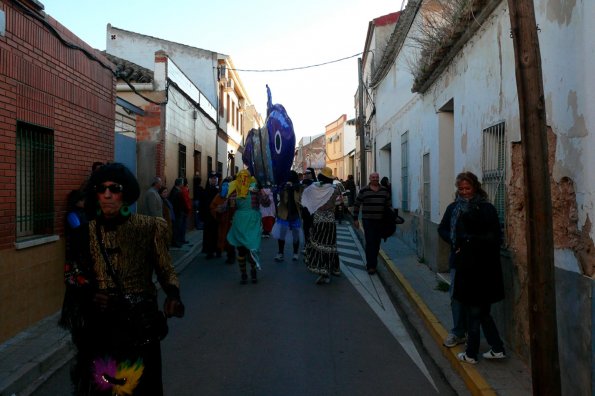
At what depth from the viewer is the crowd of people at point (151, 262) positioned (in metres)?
2.88

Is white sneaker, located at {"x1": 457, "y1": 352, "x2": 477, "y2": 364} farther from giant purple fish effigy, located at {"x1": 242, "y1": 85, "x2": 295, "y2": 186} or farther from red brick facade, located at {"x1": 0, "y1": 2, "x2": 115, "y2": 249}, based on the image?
giant purple fish effigy, located at {"x1": 242, "y1": 85, "x2": 295, "y2": 186}

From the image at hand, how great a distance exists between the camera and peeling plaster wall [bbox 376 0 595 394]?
366 centimetres

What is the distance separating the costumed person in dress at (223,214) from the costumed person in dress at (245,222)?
156 mm

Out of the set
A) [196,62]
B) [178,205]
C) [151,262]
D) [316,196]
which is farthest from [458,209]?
[196,62]

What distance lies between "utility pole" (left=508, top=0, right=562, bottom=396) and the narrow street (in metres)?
1.23

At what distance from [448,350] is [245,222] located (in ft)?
13.9

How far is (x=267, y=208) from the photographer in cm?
1142

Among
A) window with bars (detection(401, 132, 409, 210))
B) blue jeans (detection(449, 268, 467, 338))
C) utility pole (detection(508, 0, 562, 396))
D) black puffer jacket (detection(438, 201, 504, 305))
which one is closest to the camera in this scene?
utility pole (detection(508, 0, 562, 396))

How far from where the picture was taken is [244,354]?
532cm

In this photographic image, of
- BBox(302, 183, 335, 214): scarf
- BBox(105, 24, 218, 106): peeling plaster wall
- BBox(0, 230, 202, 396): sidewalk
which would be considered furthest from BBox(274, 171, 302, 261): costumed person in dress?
BBox(105, 24, 218, 106): peeling plaster wall

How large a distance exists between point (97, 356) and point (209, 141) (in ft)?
65.0

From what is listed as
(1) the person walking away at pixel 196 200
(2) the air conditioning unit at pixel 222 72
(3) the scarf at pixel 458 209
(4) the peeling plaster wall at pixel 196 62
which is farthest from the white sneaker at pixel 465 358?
(2) the air conditioning unit at pixel 222 72

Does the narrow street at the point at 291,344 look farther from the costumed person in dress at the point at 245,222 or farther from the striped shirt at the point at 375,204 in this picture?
the striped shirt at the point at 375,204

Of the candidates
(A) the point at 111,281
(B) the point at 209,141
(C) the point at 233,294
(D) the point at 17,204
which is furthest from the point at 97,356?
(B) the point at 209,141
